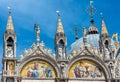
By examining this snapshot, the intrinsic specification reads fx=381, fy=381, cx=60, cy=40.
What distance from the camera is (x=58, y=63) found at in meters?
31.5

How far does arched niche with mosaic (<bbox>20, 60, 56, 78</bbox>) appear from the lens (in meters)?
30.8

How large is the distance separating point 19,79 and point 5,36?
12.4ft

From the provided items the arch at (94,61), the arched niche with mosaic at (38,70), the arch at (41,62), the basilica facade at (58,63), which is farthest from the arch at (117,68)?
the arched niche with mosaic at (38,70)

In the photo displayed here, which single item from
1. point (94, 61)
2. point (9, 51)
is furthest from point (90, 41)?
point (9, 51)

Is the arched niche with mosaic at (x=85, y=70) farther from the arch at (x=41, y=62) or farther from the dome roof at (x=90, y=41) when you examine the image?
the dome roof at (x=90, y=41)

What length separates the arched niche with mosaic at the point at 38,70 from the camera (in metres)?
30.8

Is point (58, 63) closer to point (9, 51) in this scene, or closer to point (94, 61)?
point (94, 61)

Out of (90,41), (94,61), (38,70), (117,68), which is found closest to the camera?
(38,70)

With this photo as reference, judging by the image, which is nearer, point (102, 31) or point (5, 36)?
point (5, 36)

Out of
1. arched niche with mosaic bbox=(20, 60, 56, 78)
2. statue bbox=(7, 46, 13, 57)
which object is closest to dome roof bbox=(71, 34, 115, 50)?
arched niche with mosaic bbox=(20, 60, 56, 78)

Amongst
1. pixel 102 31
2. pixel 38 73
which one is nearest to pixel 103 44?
pixel 102 31

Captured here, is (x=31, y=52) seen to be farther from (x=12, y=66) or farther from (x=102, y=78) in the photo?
(x=102, y=78)

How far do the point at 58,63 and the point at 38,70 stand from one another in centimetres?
178

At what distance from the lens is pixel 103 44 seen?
32.9 metres
